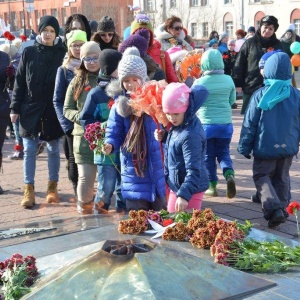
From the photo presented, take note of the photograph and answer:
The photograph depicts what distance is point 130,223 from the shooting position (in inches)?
154

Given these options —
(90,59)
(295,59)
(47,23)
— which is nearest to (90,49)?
(90,59)

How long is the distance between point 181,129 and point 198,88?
1.04ft

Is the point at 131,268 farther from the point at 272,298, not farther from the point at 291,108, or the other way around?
the point at 291,108

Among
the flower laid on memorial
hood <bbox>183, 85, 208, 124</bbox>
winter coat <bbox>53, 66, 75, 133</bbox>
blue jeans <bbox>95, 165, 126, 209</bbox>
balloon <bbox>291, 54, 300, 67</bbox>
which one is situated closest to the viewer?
the flower laid on memorial

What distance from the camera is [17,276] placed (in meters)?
2.96

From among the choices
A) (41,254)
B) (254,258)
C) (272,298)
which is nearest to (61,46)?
(41,254)

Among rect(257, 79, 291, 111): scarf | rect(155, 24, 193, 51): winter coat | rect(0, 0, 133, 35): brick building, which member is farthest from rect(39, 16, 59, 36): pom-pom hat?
rect(0, 0, 133, 35): brick building

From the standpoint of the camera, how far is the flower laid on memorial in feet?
9.41

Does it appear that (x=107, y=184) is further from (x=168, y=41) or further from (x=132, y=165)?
(x=168, y=41)

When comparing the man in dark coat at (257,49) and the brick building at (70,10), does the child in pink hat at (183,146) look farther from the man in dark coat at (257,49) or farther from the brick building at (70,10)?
the brick building at (70,10)

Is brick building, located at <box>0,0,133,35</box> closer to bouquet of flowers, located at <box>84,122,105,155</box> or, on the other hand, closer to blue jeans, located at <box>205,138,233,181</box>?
blue jeans, located at <box>205,138,233,181</box>

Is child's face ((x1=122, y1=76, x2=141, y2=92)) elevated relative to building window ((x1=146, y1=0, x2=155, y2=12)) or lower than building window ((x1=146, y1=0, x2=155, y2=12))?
lower

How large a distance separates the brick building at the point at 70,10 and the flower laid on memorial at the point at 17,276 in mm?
25911

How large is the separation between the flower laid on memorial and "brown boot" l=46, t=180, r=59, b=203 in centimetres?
415
